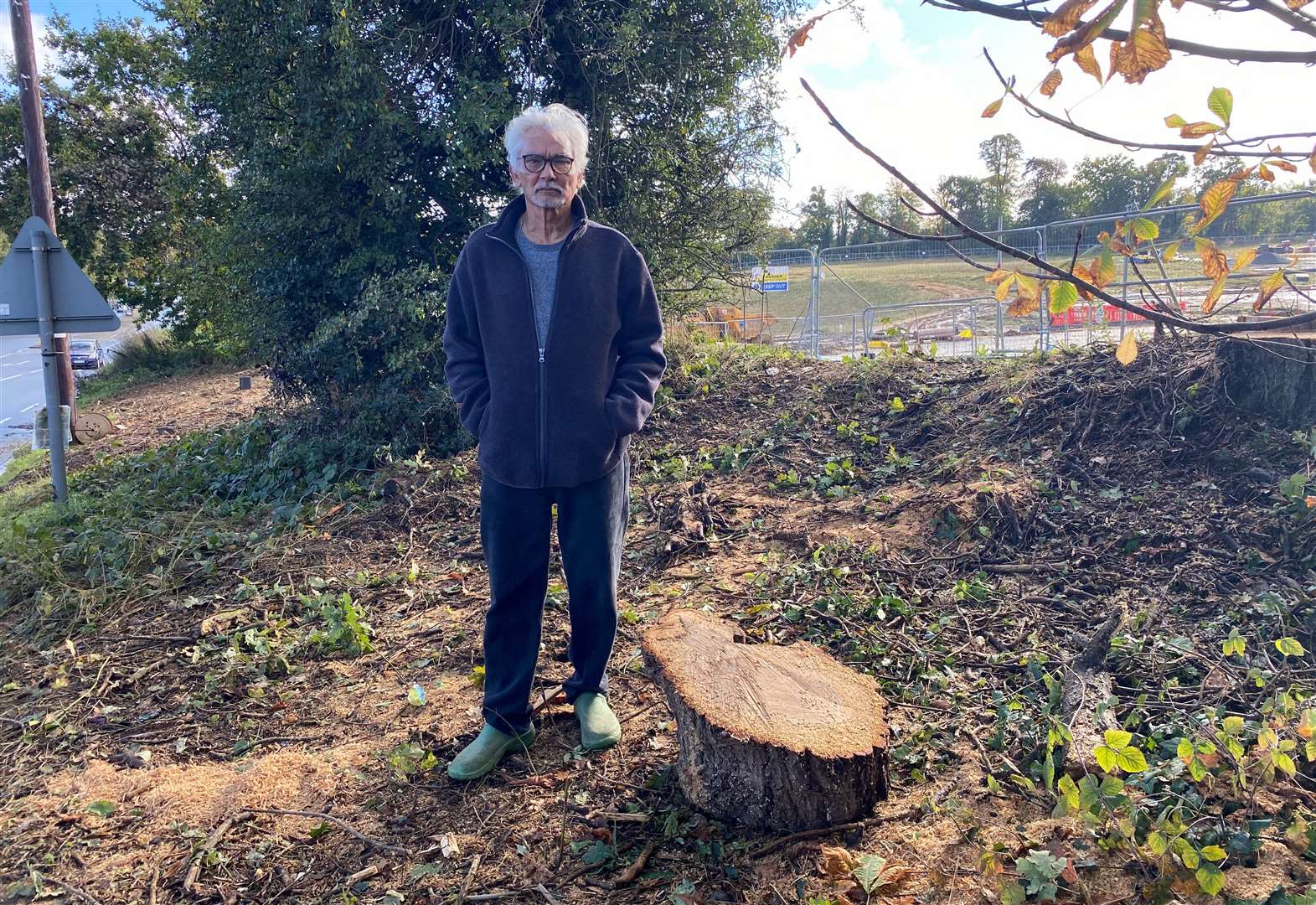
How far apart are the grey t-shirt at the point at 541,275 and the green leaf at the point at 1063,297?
1.85m

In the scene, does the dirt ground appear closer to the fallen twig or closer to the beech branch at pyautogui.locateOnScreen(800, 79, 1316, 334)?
the fallen twig

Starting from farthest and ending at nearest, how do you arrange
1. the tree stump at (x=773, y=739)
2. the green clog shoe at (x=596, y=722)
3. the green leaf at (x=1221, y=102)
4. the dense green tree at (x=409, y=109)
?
the dense green tree at (x=409, y=109)
the green clog shoe at (x=596, y=722)
the tree stump at (x=773, y=739)
the green leaf at (x=1221, y=102)

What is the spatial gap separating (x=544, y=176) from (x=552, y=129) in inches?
6.2

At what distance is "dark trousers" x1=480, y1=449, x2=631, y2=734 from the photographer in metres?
3.12

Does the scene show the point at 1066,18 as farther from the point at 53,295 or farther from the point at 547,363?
the point at 53,295

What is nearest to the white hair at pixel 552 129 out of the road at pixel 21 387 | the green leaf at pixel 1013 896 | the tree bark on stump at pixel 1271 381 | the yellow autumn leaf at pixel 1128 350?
the yellow autumn leaf at pixel 1128 350

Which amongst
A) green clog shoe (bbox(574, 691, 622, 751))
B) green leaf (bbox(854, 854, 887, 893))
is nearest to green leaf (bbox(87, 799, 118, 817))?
green clog shoe (bbox(574, 691, 622, 751))

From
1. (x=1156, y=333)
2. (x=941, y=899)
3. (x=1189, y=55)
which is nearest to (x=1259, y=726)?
(x=941, y=899)

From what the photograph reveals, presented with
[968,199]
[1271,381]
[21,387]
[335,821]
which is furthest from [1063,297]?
[21,387]

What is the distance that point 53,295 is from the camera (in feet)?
24.9

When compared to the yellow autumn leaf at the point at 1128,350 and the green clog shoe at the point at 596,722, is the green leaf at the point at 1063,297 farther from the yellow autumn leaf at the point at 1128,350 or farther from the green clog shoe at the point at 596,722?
the green clog shoe at the point at 596,722

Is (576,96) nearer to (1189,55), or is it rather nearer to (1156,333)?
(1156,333)

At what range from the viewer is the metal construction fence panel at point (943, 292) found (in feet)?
27.0

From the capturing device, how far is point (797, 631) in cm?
407
